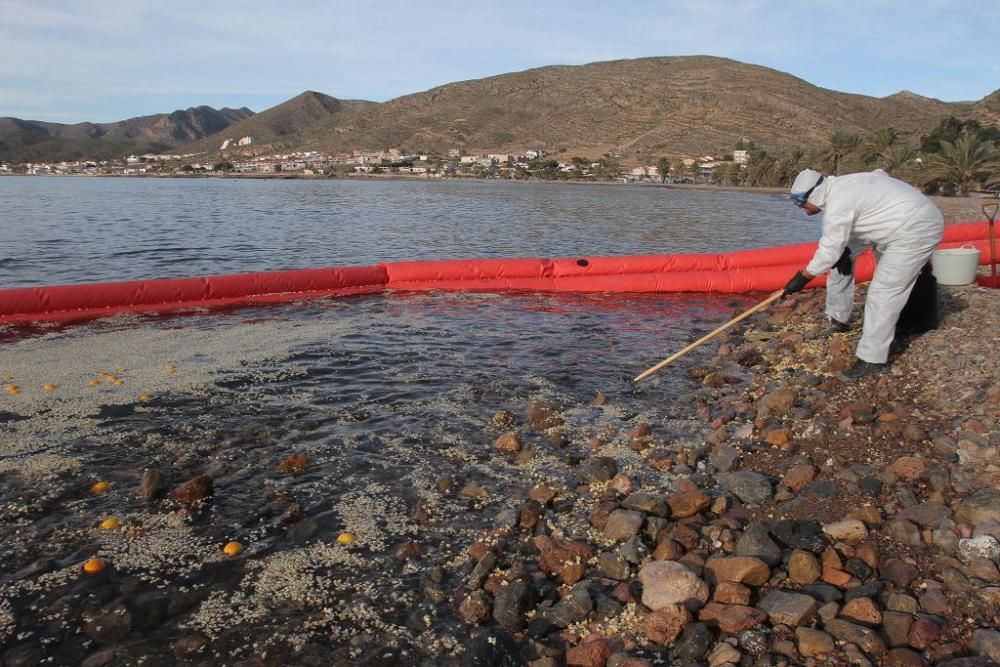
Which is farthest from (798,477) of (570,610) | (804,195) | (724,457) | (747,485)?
(804,195)

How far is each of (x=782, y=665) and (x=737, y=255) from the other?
11.6 metres

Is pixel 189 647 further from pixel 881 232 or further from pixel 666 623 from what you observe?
pixel 881 232

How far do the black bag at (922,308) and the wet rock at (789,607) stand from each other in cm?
420

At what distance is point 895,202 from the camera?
5.58m

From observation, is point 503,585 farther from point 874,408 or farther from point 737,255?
point 737,255

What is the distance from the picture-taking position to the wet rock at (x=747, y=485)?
4367 millimetres

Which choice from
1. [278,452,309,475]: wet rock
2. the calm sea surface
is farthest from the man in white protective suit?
the calm sea surface

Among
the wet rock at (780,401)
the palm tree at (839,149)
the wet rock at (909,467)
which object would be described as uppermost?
the palm tree at (839,149)

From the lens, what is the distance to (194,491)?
4.72 metres

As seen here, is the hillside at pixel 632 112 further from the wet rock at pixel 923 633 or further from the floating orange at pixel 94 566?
the floating orange at pixel 94 566

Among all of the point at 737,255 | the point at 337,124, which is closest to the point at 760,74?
the point at 337,124

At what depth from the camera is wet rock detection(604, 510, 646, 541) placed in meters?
4.05

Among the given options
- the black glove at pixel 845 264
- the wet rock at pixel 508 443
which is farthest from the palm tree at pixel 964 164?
the wet rock at pixel 508 443

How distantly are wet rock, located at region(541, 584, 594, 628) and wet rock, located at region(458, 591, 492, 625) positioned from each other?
0.97 feet
